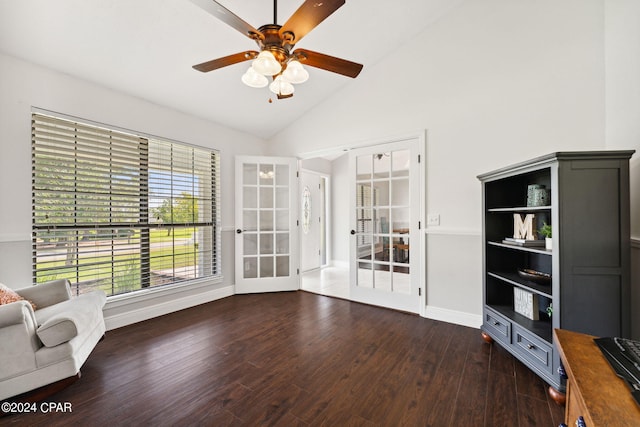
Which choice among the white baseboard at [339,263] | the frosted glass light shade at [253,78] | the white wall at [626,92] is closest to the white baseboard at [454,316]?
the white wall at [626,92]

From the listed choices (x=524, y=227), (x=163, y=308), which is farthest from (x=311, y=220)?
(x=524, y=227)

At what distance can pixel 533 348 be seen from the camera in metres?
1.83

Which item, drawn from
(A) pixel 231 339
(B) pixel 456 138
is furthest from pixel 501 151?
(A) pixel 231 339

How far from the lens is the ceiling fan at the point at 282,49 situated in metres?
1.40

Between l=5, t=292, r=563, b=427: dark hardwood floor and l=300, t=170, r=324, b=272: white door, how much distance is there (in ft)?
8.54

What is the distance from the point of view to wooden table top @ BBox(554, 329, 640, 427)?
0.66m

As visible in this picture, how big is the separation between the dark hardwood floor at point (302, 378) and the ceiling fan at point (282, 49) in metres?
2.06

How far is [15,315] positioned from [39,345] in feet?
0.88

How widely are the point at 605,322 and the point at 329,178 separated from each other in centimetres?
488

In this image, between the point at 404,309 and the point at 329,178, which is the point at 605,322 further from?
the point at 329,178

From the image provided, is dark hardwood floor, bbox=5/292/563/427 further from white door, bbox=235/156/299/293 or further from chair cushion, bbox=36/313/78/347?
white door, bbox=235/156/299/293

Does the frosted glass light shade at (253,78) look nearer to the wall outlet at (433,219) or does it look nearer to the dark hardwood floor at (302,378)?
the dark hardwood floor at (302,378)

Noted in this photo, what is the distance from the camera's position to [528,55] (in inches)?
93.8

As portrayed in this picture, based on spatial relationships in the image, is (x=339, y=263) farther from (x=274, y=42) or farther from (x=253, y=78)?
(x=274, y=42)
